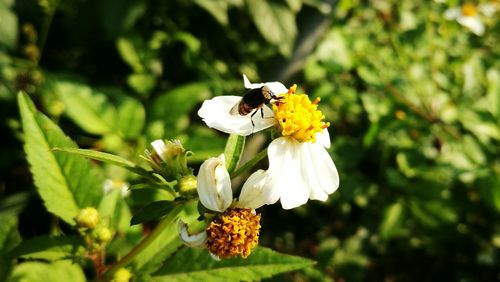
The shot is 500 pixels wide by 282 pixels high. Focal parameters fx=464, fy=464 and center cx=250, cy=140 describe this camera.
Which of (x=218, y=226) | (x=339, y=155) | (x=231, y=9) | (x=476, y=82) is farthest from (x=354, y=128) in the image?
(x=218, y=226)

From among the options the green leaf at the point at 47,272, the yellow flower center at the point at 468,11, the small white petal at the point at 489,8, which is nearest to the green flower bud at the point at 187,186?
the green leaf at the point at 47,272

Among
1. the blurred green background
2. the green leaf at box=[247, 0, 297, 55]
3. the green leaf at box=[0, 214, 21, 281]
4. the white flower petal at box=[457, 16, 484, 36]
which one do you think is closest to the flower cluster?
the green leaf at box=[0, 214, 21, 281]

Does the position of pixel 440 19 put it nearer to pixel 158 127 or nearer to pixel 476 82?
pixel 476 82

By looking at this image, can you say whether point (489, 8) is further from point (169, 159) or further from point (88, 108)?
point (169, 159)

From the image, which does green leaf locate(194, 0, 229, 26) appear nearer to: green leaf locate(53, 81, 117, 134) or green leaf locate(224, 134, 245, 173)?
green leaf locate(53, 81, 117, 134)

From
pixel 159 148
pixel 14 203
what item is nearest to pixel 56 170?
pixel 159 148

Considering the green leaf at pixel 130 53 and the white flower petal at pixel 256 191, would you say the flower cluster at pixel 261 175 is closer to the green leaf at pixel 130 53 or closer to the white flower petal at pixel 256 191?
the white flower petal at pixel 256 191
